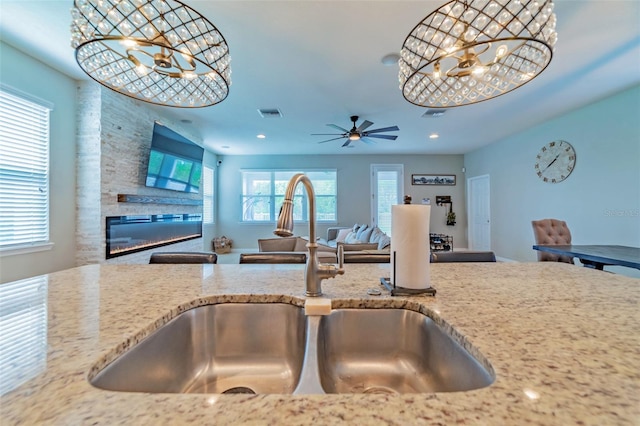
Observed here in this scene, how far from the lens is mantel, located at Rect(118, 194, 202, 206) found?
3273 millimetres

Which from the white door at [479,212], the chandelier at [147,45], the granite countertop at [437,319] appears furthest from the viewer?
the white door at [479,212]

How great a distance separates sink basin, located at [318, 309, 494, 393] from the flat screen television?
3828 millimetres

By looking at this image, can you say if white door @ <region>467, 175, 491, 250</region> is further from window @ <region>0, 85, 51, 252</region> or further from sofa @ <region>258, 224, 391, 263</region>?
window @ <region>0, 85, 51, 252</region>

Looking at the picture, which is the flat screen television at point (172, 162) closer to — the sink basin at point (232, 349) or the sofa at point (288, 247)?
the sofa at point (288, 247)

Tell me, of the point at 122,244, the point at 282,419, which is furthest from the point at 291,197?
the point at 122,244

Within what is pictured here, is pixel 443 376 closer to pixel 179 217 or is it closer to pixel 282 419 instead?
pixel 282 419

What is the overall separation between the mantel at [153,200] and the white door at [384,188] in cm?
436

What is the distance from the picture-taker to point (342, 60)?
2535mm

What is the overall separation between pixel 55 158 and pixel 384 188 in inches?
245

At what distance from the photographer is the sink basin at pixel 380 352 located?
0.75 meters

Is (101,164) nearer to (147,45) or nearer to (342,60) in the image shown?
(147,45)

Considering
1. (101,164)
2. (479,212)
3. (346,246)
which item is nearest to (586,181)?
(479,212)

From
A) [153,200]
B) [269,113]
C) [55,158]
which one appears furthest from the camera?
[269,113]

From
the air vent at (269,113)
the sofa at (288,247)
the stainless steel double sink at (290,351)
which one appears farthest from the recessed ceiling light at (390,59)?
the stainless steel double sink at (290,351)
